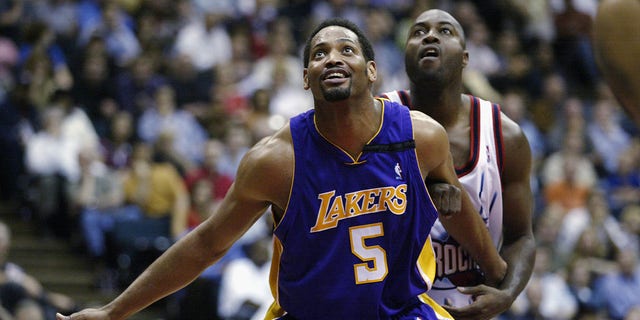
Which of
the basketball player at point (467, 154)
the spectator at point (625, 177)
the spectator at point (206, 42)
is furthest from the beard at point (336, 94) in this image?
the spectator at point (625, 177)

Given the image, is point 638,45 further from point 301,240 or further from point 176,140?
point 176,140

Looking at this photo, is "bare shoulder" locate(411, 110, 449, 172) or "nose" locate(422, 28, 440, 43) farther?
"nose" locate(422, 28, 440, 43)

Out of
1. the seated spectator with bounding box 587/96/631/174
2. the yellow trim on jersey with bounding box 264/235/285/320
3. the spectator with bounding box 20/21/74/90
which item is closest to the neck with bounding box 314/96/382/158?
the yellow trim on jersey with bounding box 264/235/285/320

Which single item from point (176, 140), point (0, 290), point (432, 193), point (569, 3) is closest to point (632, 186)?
point (569, 3)

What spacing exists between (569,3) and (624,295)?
646 centimetres

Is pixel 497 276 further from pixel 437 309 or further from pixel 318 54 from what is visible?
pixel 318 54

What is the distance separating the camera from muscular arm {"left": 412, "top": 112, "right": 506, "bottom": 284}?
4.47 metres

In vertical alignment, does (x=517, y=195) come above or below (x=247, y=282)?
above

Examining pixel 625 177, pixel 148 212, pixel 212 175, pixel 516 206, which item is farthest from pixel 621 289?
pixel 516 206

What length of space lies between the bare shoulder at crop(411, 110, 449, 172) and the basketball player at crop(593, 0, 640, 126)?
6.78ft

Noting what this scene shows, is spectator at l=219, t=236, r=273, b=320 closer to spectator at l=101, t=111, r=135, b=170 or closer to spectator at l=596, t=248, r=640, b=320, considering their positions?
spectator at l=101, t=111, r=135, b=170

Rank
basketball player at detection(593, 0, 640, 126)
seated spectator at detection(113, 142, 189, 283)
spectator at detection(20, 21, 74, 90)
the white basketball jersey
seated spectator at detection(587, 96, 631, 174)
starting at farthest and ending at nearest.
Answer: seated spectator at detection(587, 96, 631, 174), spectator at detection(20, 21, 74, 90), seated spectator at detection(113, 142, 189, 283), the white basketball jersey, basketball player at detection(593, 0, 640, 126)

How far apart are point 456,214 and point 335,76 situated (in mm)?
947

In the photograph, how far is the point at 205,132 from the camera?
12031 mm
